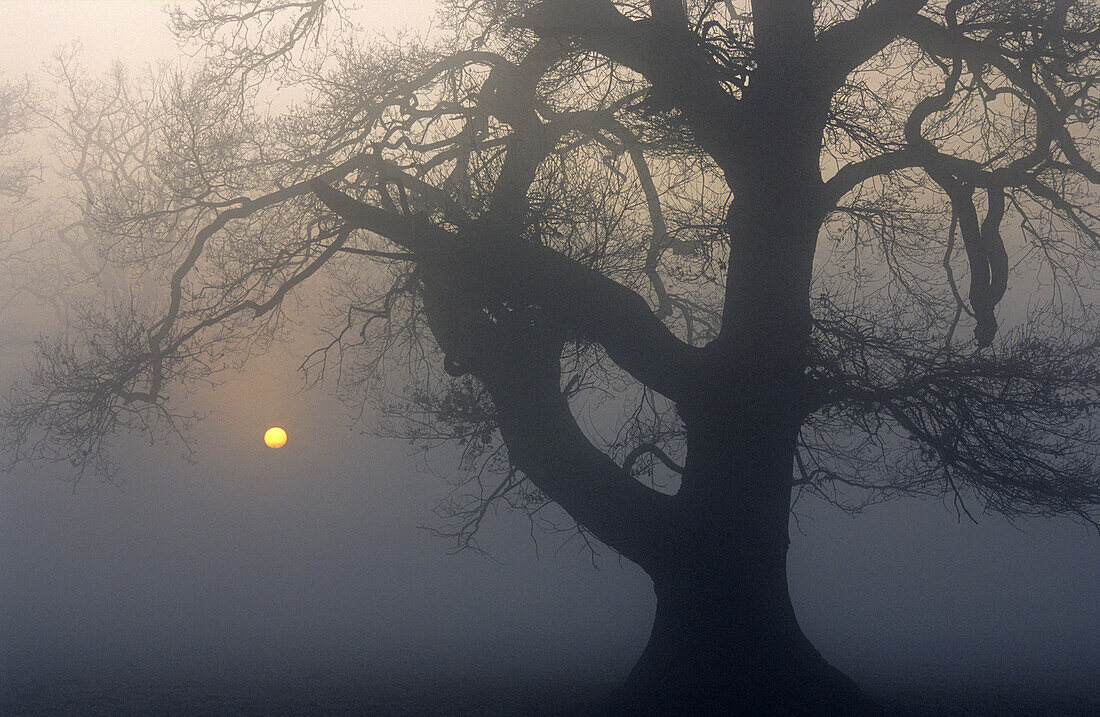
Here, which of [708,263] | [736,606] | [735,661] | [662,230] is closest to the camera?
[735,661]

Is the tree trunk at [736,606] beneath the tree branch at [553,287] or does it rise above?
beneath

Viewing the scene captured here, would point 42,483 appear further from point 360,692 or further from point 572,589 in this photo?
point 360,692

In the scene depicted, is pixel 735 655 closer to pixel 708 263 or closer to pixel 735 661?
pixel 735 661

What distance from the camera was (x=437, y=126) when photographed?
34.0 ft

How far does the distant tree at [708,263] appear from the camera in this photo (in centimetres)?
736

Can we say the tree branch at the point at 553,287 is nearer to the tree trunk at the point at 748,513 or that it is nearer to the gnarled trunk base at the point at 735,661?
the tree trunk at the point at 748,513

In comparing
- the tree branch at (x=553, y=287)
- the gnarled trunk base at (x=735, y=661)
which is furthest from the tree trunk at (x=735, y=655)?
the tree branch at (x=553, y=287)

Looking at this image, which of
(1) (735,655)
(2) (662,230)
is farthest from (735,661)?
(2) (662,230)

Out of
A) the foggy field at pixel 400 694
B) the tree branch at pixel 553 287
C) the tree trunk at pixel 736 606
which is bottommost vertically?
the foggy field at pixel 400 694

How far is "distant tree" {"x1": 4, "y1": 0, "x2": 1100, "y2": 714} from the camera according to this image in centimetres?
736

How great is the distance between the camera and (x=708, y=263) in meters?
8.59

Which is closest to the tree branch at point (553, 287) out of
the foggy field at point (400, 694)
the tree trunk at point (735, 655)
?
the tree trunk at point (735, 655)

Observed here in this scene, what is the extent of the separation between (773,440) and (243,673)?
670 cm

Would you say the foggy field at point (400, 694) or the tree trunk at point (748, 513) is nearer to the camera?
the tree trunk at point (748, 513)
